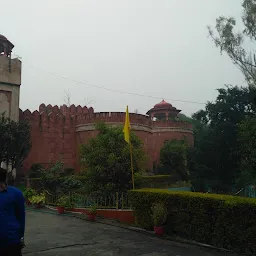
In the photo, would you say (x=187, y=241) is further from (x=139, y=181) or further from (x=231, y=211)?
(x=139, y=181)

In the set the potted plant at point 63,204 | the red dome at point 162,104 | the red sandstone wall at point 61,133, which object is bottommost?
the potted plant at point 63,204

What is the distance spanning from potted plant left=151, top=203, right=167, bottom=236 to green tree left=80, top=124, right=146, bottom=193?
3459 millimetres

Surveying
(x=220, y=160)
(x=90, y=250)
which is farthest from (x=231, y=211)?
(x=220, y=160)

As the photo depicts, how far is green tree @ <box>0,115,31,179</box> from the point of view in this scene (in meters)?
→ 14.3

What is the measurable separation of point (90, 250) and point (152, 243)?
1.40 m

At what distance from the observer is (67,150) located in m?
23.6

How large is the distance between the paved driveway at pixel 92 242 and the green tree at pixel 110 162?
239 centimetres

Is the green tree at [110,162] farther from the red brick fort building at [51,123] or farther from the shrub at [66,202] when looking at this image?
the red brick fort building at [51,123]

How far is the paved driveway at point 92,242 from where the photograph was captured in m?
5.83

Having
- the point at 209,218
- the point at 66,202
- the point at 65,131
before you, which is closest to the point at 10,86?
the point at 65,131

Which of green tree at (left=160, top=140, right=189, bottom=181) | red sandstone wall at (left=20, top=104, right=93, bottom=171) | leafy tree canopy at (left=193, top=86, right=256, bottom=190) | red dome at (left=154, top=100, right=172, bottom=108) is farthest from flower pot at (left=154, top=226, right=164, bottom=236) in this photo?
red dome at (left=154, top=100, right=172, bottom=108)

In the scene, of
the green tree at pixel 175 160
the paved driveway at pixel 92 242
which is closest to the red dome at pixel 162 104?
the green tree at pixel 175 160

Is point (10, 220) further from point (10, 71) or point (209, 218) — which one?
point (10, 71)

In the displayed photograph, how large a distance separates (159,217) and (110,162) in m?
3.69
